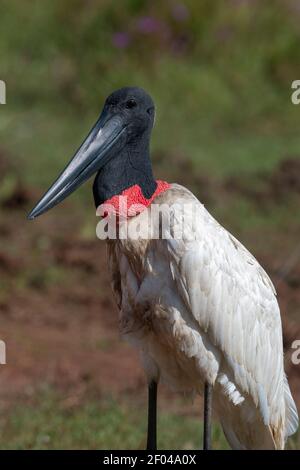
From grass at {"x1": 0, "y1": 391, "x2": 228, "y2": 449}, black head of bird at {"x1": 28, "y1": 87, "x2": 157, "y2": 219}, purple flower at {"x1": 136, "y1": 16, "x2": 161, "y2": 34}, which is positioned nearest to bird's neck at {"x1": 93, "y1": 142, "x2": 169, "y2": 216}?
black head of bird at {"x1": 28, "y1": 87, "x2": 157, "y2": 219}

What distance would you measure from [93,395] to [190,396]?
5.58ft

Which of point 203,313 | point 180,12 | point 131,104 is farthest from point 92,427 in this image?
point 180,12

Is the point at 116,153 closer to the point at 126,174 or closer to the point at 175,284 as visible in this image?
the point at 126,174

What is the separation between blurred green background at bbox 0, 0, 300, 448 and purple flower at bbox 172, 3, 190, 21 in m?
0.01

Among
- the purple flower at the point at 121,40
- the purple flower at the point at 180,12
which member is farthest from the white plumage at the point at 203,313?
the purple flower at the point at 180,12

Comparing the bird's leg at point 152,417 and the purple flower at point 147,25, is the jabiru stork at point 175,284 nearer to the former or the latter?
the bird's leg at point 152,417

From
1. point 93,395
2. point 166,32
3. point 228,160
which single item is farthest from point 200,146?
point 93,395

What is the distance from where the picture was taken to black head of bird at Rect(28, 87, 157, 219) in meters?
5.09

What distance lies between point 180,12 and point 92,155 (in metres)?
9.00

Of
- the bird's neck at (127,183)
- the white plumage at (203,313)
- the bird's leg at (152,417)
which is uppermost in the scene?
the bird's neck at (127,183)

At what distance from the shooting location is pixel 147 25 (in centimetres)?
1367

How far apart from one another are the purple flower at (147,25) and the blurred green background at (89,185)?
0.05ft

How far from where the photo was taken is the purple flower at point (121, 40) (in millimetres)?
13617

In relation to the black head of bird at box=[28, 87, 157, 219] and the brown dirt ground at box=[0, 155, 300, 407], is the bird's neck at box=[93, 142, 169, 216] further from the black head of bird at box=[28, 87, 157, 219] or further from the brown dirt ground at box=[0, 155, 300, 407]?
the brown dirt ground at box=[0, 155, 300, 407]
